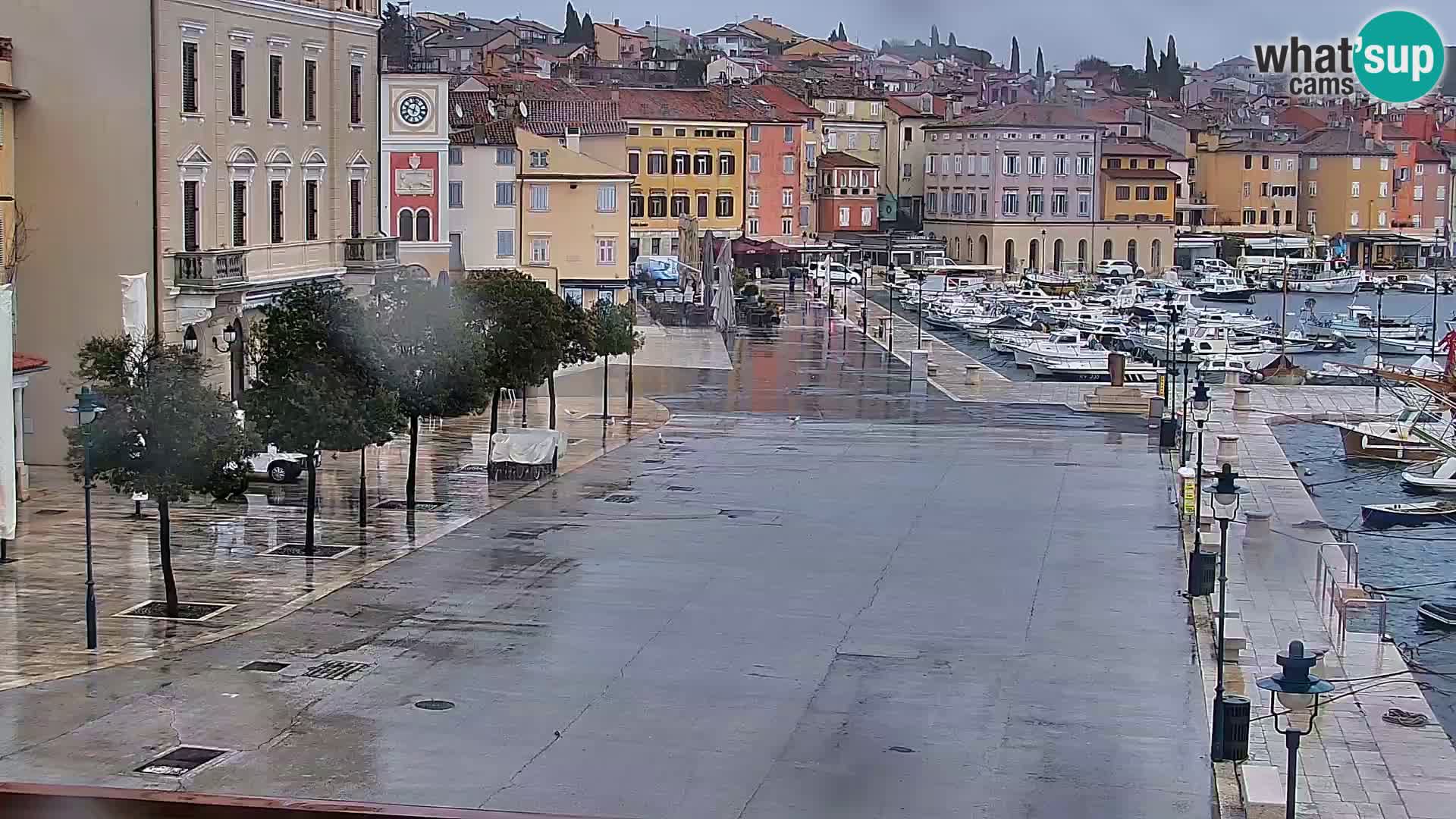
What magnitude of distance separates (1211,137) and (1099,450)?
311 ft

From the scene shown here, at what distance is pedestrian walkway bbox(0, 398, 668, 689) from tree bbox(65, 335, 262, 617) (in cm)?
106

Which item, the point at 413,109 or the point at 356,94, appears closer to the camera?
the point at 356,94

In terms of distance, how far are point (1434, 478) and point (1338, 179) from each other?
97.0 metres

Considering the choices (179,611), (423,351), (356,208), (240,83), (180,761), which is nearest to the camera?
(180,761)

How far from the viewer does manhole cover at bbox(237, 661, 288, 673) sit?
17.8m

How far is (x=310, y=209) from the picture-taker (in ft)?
120

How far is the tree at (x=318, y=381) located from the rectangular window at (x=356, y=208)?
12529mm

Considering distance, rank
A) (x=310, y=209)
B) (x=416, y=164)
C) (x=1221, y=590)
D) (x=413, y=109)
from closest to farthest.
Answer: (x=1221, y=590), (x=310, y=209), (x=413, y=109), (x=416, y=164)

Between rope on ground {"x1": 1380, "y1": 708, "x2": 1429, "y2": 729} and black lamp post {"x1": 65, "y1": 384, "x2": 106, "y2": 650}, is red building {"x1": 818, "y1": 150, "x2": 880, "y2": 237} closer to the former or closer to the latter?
black lamp post {"x1": 65, "y1": 384, "x2": 106, "y2": 650}

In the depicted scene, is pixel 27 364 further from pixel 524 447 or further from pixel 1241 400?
pixel 1241 400

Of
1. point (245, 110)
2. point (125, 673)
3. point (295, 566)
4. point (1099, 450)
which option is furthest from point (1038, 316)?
point (125, 673)

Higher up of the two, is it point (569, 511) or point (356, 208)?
point (356, 208)

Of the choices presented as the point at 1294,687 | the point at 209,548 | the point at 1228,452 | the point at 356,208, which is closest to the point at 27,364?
Answer: the point at 209,548

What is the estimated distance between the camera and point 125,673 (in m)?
17.5
